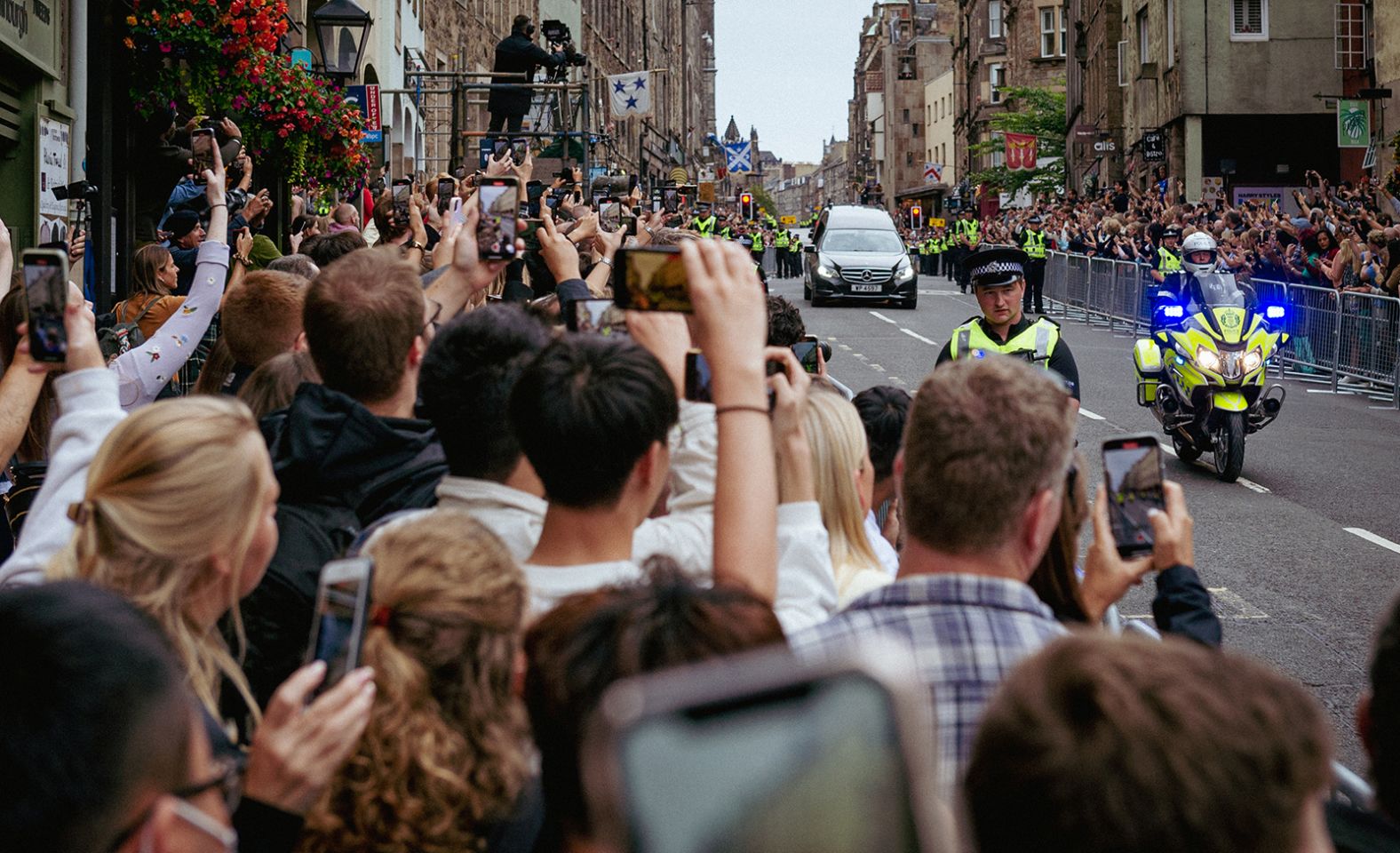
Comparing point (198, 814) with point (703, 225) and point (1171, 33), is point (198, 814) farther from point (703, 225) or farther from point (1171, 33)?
point (1171, 33)

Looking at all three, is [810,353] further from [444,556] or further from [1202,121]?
[1202,121]

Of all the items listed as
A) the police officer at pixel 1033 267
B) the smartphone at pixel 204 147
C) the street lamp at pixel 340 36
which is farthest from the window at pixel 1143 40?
the smartphone at pixel 204 147

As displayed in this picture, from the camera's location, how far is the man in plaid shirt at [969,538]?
2355 mm

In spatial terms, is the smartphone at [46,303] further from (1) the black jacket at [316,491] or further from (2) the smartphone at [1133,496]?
(2) the smartphone at [1133,496]

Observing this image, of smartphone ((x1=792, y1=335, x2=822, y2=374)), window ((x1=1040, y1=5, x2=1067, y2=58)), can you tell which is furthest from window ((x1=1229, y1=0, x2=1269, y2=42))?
window ((x1=1040, y1=5, x2=1067, y2=58))

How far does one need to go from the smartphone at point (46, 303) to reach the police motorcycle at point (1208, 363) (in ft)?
31.8

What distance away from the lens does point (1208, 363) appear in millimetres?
11781

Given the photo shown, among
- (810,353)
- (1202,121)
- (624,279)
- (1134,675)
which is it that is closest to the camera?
(1134,675)

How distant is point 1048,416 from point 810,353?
9.12ft

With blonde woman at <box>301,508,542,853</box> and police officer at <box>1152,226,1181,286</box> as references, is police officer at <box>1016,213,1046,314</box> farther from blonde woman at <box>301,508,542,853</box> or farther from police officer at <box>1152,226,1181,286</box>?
blonde woman at <box>301,508,542,853</box>

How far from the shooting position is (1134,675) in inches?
55.2

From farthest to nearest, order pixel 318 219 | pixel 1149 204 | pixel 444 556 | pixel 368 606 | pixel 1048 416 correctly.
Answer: pixel 1149 204 → pixel 318 219 → pixel 1048 416 → pixel 444 556 → pixel 368 606

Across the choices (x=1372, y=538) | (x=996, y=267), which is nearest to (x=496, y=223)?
(x=996, y=267)

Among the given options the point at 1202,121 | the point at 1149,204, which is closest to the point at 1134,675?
the point at 1149,204
